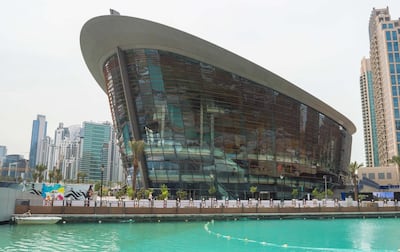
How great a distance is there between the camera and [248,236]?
2558cm

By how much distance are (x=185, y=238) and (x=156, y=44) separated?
123 feet

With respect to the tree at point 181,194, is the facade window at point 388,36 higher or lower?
higher

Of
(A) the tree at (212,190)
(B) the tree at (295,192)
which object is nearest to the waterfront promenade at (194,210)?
(A) the tree at (212,190)

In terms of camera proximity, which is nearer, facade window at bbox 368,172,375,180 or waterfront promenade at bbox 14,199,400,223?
waterfront promenade at bbox 14,199,400,223

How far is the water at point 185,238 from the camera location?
20.2m

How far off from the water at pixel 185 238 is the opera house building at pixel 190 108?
24.8m

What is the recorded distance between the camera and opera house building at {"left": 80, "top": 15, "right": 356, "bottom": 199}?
55.2m

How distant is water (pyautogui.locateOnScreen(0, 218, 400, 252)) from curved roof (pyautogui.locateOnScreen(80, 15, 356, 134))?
31006mm

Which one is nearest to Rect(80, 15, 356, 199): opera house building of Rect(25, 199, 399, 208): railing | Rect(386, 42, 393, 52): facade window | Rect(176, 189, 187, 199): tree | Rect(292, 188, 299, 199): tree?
Rect(292, 188, 299, 199): tree

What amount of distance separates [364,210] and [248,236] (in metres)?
25.1

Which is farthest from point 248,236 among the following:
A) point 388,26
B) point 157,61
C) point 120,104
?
point 388,26

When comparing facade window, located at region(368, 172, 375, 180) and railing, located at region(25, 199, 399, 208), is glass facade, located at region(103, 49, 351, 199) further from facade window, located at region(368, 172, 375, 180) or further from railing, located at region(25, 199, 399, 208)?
facade window, located at region(368, 172, 375, 180)

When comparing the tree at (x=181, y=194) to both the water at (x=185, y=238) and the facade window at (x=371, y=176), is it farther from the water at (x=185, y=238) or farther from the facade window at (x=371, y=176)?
the facade window at (x=371, y=176)

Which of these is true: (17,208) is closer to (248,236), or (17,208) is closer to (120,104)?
(248,236)
